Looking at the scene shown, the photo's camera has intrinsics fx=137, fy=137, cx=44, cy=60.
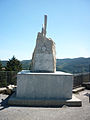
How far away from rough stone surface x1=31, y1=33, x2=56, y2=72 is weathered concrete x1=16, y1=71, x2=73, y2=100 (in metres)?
1.04

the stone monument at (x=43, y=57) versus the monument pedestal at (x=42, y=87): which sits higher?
the stone monument at (x=43, y=57)

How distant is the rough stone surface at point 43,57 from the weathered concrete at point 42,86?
104 cm

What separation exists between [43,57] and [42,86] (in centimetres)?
179

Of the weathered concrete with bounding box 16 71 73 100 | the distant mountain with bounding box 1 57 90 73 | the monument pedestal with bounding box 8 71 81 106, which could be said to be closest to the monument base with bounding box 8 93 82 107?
the monument pedestal with bounding box 8 71 81 106

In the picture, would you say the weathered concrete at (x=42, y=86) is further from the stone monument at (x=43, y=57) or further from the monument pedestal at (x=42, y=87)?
the stone monument at (x=43, y=57)

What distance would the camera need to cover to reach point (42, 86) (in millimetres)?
6969

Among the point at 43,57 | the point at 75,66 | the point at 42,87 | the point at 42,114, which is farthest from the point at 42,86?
the point at 75,66

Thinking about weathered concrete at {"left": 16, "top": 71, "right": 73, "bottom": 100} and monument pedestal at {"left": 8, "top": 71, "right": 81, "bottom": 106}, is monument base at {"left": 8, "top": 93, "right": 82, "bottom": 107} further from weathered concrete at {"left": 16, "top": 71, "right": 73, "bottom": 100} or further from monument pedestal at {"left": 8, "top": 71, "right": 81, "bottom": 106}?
weathered concrete at {"left": 16, "top": 71, "right": 73, "bottom": 100}

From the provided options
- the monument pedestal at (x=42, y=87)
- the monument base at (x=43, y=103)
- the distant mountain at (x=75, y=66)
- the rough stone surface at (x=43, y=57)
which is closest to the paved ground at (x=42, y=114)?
the monument base at (x=43, y=103)

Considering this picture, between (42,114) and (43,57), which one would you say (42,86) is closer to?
(43,57)

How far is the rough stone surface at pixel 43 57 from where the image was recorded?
793 centimetres

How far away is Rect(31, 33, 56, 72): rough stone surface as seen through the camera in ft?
26.0

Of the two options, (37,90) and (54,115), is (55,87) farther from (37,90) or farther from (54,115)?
(54,115)

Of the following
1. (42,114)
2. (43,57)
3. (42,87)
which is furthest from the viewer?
(43,57)
